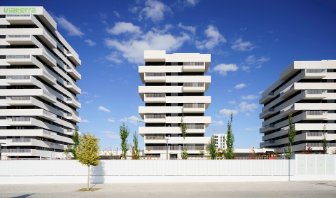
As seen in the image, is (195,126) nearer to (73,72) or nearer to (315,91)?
(315,91)

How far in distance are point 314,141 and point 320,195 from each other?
2581 inches

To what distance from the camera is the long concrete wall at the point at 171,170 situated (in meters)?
37.2

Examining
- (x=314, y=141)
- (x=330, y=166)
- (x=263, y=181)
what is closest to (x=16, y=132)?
(x=263, y=181)

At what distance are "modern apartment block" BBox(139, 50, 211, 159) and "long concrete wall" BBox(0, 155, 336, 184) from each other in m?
41.3

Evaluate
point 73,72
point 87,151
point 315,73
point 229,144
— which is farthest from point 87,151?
point 73,72

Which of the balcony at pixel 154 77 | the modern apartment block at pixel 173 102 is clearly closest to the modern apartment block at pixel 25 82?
the modern apartment block at pixel 173 102

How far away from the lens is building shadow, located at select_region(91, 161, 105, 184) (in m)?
37.3

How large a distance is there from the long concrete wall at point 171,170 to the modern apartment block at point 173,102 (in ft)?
135

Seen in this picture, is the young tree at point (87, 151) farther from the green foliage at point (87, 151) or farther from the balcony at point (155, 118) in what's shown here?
the balcony at point (155, 118)

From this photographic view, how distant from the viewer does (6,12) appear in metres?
77.9

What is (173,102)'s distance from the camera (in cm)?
8312

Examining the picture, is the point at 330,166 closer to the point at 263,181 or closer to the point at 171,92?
the point at 263,181

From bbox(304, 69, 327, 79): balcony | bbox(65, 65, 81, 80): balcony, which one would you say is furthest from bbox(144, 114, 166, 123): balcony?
bbox(304, 69, 327, 79): balcony

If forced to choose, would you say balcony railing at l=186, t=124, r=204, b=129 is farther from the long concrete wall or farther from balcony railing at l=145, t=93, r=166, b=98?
the long concrete wall
